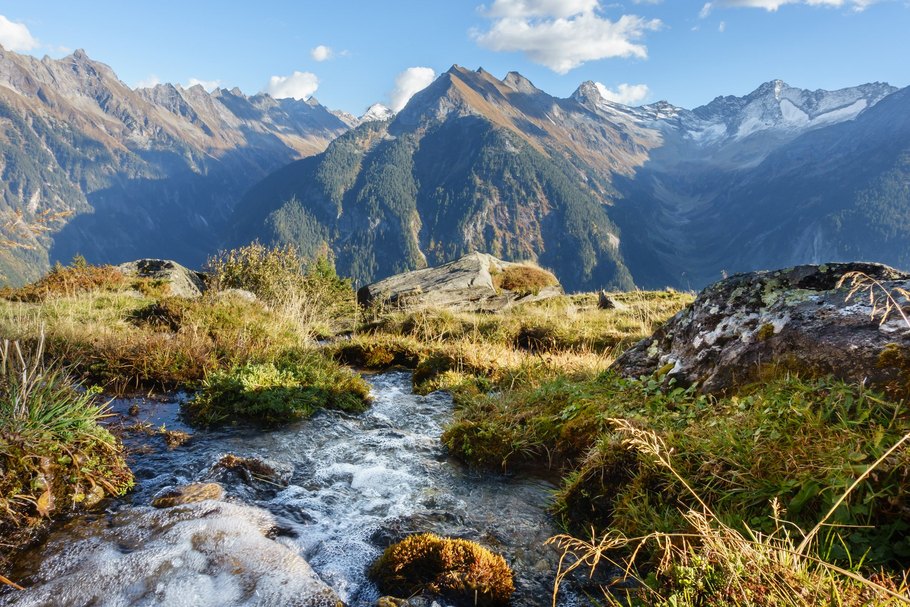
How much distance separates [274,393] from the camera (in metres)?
7.37

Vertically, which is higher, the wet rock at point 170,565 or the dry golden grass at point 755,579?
the dry golden grass at point 755,579

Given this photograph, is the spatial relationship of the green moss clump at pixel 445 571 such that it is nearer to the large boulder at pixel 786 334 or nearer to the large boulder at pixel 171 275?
the large boulder at pixel 786 334

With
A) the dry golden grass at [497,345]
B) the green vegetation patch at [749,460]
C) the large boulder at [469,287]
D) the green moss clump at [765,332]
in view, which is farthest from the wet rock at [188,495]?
the large boulder at [469,287]

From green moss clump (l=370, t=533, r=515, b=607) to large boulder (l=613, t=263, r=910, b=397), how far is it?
2.99 m

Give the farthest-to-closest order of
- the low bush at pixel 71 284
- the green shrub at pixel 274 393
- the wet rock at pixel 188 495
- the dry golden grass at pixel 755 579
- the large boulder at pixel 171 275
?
the large boulder at pixel 171 275, the low bush at pixel 71 284, the green shrub at pixel 274 393, the wet rock at pixel 188 495, the dry golden grass at pixel 755 579

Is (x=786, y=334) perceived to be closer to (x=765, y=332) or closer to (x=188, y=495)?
(x=765, y=332)

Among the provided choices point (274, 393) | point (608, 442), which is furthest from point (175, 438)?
point (608, 442)

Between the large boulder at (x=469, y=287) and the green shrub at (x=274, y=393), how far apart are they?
12.5m

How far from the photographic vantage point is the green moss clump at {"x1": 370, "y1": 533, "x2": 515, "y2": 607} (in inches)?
129

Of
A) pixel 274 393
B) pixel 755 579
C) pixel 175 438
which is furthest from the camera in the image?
pixel 274 393

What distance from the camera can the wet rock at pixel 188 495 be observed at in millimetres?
4348

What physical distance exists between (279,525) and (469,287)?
20.3 m

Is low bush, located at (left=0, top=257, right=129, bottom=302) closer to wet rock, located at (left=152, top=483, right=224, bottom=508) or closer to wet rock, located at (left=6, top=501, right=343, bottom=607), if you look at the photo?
wet rock, located at (left=152, top=483, right=224, bottom=508)

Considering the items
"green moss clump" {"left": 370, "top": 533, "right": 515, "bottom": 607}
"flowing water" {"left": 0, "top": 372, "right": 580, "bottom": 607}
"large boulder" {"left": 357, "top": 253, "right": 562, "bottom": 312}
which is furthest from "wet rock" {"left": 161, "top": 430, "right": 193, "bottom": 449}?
"large boulder" {"left": 357, "top": 253, "right": 562, "bottom": 312}
